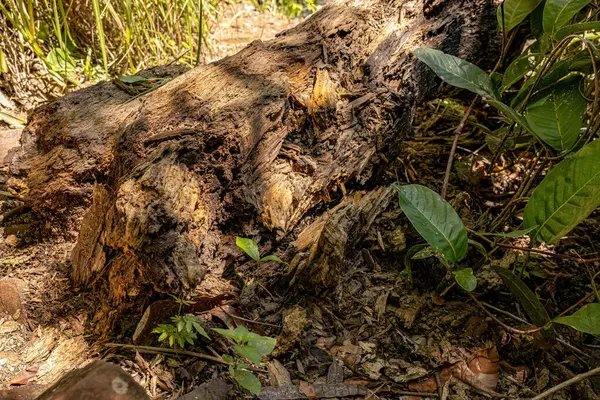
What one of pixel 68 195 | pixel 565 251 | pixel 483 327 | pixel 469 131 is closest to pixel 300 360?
pixel 483 327

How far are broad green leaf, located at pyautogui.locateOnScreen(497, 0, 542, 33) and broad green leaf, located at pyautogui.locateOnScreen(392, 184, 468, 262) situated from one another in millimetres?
726

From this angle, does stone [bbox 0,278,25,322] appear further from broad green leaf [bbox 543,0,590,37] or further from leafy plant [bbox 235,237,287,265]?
broad green leaf [bbox 543,0,590,37]

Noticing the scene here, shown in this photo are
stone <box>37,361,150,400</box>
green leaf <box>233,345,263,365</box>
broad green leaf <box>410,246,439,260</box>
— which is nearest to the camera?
stone <box>37,361,150,400</box>

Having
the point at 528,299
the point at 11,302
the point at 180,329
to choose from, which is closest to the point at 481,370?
the point at 528,299

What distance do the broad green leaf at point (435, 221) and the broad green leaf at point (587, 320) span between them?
1.02ft

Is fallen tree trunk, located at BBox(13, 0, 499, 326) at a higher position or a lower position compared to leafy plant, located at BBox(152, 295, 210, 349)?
higher

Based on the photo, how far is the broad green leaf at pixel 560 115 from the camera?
1355 millimetres

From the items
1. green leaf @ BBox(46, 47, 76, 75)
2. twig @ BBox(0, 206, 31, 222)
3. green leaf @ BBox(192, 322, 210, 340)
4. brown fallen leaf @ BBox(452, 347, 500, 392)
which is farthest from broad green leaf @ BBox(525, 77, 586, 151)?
green leaf @ BBox(46, 47, 76, 75)

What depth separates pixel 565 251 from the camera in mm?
1665

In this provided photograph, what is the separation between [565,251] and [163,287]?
1.42 meters

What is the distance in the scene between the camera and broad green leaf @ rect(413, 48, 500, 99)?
1.44 meters

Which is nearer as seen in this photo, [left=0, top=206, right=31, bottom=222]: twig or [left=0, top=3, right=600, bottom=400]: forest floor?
[left=0, top=3, right=600, bottom=400]: forest floor

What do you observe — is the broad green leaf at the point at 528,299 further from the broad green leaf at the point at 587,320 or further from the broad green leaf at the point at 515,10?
the broad green leaf at the point at 515,10

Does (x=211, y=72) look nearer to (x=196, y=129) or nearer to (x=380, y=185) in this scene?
(x=196, y=129)
